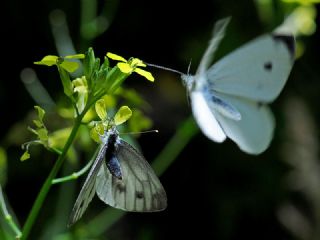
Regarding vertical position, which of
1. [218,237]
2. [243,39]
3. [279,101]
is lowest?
[218,237]

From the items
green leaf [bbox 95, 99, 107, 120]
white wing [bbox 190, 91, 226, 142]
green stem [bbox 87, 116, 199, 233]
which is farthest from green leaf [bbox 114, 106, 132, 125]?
green stem [bbox 87, 116, 199, 233]

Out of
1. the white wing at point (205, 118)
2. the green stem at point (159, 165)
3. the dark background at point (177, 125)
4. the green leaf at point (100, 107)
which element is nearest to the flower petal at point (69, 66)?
the green leaf at point (100, 107)

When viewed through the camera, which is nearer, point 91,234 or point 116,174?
point 116,174

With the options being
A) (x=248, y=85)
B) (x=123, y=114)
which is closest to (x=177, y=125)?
(x=248, y=85)

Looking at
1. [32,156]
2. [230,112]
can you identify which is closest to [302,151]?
[32,156]

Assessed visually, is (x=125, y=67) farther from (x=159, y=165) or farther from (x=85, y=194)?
(x=159, y=165)

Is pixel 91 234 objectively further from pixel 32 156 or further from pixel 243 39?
pixel 243 39

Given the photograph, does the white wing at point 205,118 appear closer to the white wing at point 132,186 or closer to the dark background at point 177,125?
the white wing at point 132,186

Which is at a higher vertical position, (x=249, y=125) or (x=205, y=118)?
(x=205, y=118)
